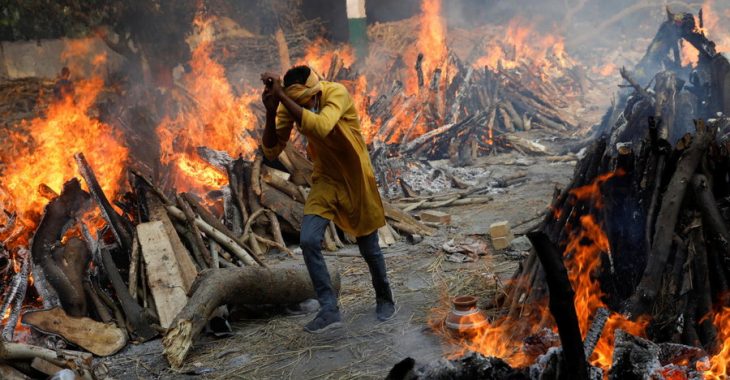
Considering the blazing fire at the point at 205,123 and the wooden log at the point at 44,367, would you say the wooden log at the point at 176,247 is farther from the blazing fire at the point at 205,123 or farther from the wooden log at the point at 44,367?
the blazing fire at the point at 205,123

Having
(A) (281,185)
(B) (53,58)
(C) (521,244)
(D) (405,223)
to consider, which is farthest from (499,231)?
(B) (53,58)

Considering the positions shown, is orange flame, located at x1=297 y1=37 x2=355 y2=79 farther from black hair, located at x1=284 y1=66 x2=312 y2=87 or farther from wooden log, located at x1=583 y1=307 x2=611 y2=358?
wooden log, located at x1=583 y1=307 x2=611 y2=358

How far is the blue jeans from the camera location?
4.75 m

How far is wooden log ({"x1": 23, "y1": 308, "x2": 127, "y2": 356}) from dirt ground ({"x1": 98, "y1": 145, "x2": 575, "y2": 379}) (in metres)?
0.15

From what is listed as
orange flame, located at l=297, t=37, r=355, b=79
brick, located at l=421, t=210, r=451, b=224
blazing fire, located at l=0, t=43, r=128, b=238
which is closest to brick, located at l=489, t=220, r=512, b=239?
brick, located at l=421, t=210, r=451, b=224

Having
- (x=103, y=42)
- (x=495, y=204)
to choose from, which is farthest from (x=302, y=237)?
(x=103, y=42)

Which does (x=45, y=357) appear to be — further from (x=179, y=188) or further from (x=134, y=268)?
(x=179, y=188)

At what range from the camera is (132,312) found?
203 inches

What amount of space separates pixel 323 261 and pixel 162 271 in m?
1.73

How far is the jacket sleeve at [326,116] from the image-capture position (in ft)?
14.0

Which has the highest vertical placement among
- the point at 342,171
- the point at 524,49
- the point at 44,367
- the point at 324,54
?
the point at 324,54

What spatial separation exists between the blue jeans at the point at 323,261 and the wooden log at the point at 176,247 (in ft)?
4.63

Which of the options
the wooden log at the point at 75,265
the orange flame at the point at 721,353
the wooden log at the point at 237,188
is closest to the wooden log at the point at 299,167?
the wooden log at the point at 237,188

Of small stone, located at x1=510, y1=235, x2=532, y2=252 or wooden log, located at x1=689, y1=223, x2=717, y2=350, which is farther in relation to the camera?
small stone, located at x1=510, y1=235, x2=532, y2=252
